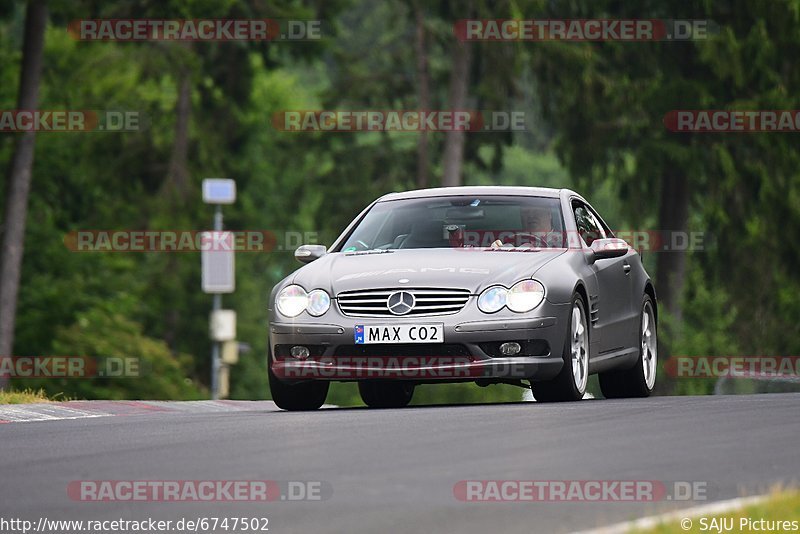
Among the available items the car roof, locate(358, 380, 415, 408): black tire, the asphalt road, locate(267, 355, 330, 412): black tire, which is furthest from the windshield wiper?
locate(358, 380, 415, 408): black tire

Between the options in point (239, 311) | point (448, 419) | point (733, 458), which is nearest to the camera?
point (733, 458)

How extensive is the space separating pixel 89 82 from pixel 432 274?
35.5 meters

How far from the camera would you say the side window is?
16250mm

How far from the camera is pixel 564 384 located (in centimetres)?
1471

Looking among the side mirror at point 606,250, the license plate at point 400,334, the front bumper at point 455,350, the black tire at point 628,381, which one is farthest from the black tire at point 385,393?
the license plate at point 400,334

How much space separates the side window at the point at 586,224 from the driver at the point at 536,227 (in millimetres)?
331

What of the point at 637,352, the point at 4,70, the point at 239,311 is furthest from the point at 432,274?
the point at 239,311

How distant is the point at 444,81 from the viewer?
4544cm

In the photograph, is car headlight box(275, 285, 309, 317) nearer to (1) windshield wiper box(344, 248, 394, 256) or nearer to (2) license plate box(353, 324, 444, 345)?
(2) license plate box(353, 324, 444, 345)

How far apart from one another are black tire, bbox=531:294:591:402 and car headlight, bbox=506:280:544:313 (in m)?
0.34

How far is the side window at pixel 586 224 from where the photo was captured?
1625 centimetres

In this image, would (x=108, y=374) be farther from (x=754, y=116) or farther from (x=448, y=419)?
(x=448, y=419)

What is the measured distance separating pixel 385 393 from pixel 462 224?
2.47 m

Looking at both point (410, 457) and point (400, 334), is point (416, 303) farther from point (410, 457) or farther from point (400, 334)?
point (410, 457)
